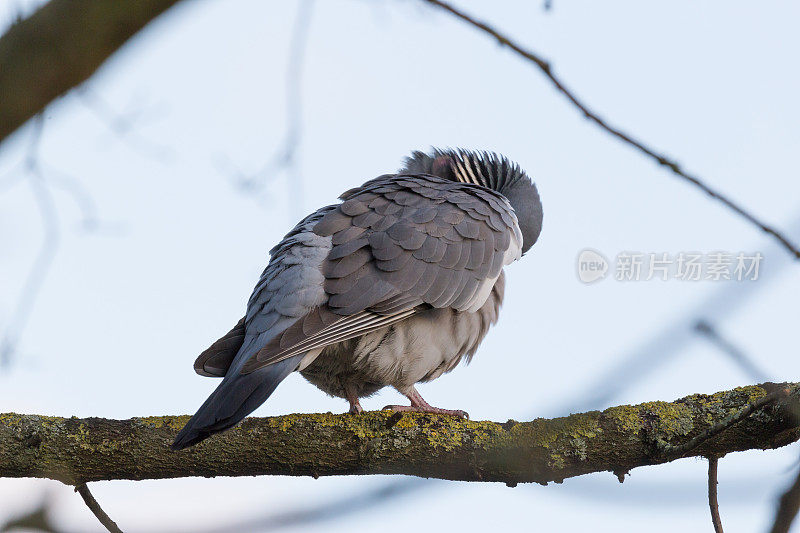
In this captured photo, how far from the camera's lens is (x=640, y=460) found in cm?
366

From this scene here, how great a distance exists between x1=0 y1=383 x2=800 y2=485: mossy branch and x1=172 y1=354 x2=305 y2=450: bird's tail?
0.16m

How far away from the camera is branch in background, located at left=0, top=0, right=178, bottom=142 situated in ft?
5.14

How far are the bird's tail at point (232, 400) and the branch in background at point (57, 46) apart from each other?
2.12m

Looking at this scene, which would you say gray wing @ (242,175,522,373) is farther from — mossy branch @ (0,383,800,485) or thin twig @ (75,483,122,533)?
thin twig @ (75,483,122,533)

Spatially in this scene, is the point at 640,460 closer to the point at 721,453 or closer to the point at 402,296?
the point at 721,453

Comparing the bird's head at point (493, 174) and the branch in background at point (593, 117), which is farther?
the bird's head at point (493, 174)

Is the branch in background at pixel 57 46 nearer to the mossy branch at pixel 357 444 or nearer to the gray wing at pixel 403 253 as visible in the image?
the mossy branch at pixel 357 444

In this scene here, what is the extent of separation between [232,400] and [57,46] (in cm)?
230

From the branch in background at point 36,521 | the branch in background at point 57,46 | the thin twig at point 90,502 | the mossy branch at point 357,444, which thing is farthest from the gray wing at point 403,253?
the branch in background at point 36,521

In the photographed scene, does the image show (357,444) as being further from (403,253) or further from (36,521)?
(36,521)

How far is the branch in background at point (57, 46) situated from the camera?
157cm

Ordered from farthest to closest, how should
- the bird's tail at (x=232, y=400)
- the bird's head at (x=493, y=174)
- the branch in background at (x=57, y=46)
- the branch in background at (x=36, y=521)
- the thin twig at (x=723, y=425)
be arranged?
the bird's head at (x=493, y=174) < the bird's tail at (x=232, y=400) < the thin twig at (x=723, y=425) < the branch in background at (x=57, y=46) < the branch in background at (x=36, y=521)

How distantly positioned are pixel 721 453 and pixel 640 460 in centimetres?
31

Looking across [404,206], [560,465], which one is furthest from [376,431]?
[404,206]
